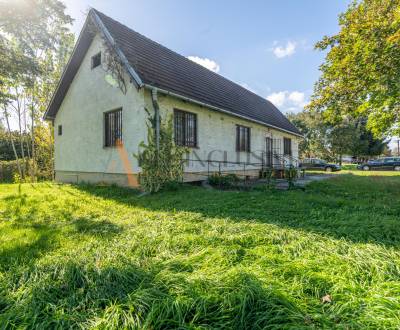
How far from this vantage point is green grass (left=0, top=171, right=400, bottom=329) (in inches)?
63.9

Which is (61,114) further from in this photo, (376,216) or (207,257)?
(376,216)

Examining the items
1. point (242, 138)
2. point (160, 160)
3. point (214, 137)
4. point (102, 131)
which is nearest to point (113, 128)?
point (102, 131)

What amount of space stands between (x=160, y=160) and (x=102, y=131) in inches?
141

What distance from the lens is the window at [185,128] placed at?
8688 mm

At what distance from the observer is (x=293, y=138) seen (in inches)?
683

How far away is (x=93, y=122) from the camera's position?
32.2ft

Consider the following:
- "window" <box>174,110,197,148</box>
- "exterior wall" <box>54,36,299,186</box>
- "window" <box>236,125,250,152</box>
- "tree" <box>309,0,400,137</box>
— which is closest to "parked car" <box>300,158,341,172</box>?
"window" <box>236,125,250,152</box>

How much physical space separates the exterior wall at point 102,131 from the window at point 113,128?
0.20m

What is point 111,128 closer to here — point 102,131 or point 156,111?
point 102,131

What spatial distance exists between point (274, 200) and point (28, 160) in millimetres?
20338

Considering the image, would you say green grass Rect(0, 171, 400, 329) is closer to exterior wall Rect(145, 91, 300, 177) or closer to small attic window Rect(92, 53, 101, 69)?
exterior wall Rect(145, 91, 300, 177)

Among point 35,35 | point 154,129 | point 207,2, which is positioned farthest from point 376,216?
point 35,35

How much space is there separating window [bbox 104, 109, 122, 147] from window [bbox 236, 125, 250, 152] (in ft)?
18.9

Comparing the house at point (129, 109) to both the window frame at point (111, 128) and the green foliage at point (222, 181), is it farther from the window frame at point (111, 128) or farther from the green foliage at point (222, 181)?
the green foliage at point (222, 181)
